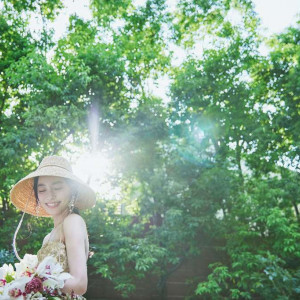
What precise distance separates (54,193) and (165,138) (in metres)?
7.49

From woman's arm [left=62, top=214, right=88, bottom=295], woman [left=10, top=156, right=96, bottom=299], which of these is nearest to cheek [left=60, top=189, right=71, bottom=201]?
woman [left=10, top=156, right=96, bottom=299]

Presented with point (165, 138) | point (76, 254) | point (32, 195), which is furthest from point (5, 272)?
point (165, 138)

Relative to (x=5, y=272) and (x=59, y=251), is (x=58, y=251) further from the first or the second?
(x=5, y=272)

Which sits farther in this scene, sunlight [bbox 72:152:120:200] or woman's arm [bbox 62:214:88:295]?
sunlight [bbox 72:152:120:200]

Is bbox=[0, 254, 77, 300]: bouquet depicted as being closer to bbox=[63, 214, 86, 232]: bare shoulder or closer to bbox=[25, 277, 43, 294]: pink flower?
bbox=[25, 277, 43, 294]: pink flower

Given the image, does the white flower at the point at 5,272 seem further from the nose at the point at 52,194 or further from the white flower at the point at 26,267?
the nose at the point at 52,194

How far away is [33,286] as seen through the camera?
50.2 inches

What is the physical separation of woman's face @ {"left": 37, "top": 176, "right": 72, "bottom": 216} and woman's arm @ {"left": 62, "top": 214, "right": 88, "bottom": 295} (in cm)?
19

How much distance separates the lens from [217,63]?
10500mm

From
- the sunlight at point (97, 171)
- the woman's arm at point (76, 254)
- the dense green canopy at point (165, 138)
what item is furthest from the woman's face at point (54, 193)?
the sunlight at point (97, 171)

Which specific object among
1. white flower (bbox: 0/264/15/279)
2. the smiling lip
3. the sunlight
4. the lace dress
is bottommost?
white flower (bbox: 0/264/15/279)

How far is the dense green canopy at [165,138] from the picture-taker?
285 inches

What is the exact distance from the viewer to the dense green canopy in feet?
23.8

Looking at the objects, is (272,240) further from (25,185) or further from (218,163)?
(25,185)
